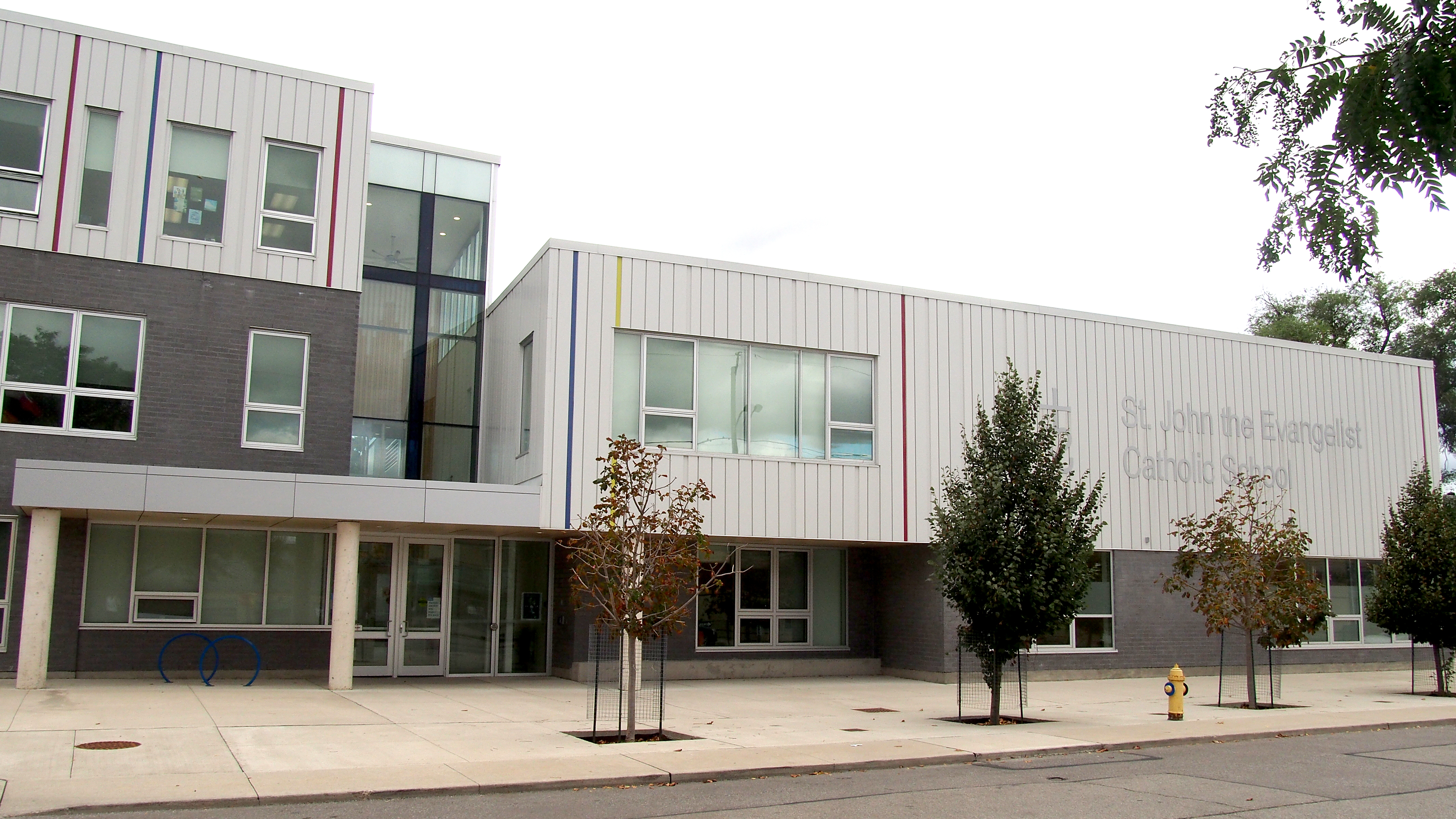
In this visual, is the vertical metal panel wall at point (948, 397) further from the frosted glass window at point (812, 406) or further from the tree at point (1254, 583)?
the tree at point (1254, 583)

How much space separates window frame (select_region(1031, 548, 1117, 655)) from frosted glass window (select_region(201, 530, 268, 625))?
45.9 ft

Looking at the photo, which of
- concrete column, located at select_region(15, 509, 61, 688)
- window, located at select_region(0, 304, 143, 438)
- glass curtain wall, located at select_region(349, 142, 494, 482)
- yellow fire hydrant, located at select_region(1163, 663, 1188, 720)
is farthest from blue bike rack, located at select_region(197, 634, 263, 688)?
yellow fire hydrant, located at select_region(1163, 663, 1188, 720)

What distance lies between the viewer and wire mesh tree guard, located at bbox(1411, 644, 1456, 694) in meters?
20.2

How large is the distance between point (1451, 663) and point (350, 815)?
20.2 metres

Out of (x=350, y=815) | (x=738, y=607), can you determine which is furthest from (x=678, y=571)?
(x=350, y=815)

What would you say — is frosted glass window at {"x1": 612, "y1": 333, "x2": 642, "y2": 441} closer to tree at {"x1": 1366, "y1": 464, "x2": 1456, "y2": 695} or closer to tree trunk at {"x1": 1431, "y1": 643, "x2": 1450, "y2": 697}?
tree at {"x1": 1366, "y1": 464, "x2": 1456, "y2": 695}

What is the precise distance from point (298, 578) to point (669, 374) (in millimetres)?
7198

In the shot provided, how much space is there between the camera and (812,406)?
66.7 feet

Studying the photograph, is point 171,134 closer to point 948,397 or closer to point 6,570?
point 6,570

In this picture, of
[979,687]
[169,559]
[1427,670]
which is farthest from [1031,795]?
[1427,670]

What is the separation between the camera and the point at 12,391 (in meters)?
17.2

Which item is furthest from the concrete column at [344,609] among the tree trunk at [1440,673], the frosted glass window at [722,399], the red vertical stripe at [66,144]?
the tree trunk at [1440,673]

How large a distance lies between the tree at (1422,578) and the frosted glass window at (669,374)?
12924 mm

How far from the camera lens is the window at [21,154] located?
1731 centimetres
